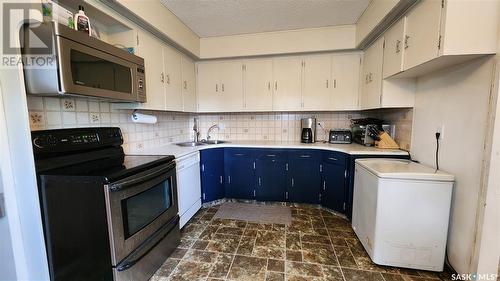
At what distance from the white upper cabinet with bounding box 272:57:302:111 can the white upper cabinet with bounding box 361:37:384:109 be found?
835mm

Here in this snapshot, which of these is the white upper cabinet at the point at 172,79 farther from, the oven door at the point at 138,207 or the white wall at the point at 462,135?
the white wall at the point at 462,135

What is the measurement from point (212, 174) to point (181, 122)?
104cm

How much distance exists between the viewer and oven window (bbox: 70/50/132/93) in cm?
127

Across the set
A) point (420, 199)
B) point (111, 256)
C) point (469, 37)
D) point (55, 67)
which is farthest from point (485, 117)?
point (55, 67)

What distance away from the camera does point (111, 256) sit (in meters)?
1.24

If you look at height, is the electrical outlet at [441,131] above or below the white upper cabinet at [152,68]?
below

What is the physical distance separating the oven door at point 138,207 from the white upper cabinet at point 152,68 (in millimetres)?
751

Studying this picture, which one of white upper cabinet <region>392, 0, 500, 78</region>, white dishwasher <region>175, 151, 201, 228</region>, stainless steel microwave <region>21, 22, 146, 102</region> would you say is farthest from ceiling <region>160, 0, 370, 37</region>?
white dishwasher <region>175, 151, 201, 228</region>

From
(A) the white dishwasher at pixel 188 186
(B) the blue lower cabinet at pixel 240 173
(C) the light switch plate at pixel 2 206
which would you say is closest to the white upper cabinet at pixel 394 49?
(B) the blue lower cabinet at pixel 240 173

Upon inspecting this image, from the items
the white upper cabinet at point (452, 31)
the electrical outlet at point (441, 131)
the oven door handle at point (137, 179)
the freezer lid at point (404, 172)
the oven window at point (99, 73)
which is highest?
the white upper cabinet at point (452, 31)

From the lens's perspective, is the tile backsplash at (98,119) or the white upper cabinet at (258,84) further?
the white upper cabinet at (258,84)

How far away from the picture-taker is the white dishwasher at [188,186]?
2193 mm

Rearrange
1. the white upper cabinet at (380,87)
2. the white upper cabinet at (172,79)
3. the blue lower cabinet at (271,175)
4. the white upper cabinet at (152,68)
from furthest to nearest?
the blue lower cabinet at (271,175)
the white upper cabinet at (172,79)
the white upper cabinet at (380,87)
the white upper cabinet at (152,68)

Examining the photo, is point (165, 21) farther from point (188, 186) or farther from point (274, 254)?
point (274, 254)
